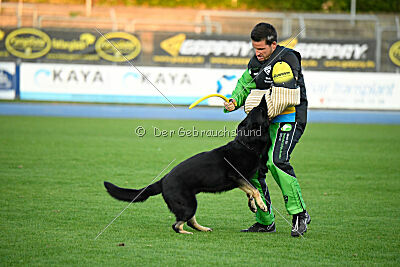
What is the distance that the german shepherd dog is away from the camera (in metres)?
5.19

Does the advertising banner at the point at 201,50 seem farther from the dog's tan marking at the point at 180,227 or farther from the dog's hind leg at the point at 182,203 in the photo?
the dog's hind leg at the point at 182,203

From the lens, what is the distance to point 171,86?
18938 mm

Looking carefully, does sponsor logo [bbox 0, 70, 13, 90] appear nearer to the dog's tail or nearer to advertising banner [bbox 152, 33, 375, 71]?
advertising banner [bbox 152, 33, 375, 71]

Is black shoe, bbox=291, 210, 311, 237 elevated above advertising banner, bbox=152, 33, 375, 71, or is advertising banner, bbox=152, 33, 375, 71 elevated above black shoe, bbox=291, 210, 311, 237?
advertising banner, bbox=152, 33, 375, 71

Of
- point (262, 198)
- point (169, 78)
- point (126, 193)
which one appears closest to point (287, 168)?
point (262, 198)

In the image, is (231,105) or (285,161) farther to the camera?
(231,105)

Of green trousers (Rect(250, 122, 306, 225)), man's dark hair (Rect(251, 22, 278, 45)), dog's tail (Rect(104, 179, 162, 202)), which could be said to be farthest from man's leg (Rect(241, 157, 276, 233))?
man's dark hair (Rect(251, 22, 278, 45))

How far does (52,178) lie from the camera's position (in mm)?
8039

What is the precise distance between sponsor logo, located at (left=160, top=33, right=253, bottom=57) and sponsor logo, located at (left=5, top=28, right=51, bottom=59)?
4.12 meters

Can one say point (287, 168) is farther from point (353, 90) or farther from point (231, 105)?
point (353, 90)

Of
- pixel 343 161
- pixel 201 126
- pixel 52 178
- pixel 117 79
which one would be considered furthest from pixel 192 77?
pixel 52 178

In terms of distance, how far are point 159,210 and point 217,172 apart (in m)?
1.55

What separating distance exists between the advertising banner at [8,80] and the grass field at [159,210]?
21.1 ft

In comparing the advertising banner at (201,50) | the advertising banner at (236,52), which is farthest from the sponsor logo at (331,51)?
the advertising banner at (201,50)
